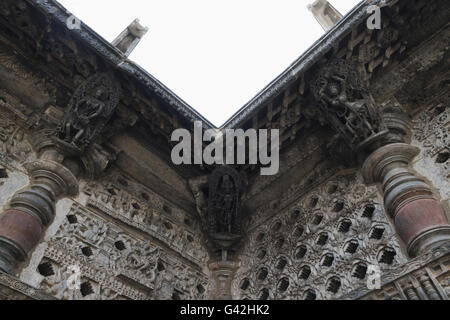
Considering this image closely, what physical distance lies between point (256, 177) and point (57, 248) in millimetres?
3188

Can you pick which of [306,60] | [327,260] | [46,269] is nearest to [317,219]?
[327,260]

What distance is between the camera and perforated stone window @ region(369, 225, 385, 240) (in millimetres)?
4500

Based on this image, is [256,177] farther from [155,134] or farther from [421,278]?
[421,278]

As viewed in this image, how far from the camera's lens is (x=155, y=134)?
6312mm

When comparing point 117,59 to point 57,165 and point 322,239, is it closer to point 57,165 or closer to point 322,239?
point 57,165

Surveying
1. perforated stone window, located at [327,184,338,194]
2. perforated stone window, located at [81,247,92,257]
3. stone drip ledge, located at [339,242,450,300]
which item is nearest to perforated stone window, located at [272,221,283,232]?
perforated stone window, located at [327,184,338,194]

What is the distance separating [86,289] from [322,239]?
2.95 meters

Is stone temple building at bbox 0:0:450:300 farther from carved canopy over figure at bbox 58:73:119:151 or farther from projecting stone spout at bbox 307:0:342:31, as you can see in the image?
projecting stone spout at bbox 307:0:342:31

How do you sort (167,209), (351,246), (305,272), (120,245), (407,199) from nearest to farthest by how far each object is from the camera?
(407,199) → (351,246) → (305,272) → (120,245) → (167,209)

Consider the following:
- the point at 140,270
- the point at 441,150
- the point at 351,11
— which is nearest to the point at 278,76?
the point at 351,11

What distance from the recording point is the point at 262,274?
5.71m

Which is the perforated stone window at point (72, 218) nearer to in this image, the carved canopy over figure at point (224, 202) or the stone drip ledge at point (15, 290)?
the stone drip ledge at point (15, 290)

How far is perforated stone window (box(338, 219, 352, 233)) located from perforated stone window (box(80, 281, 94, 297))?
10.1 ft
